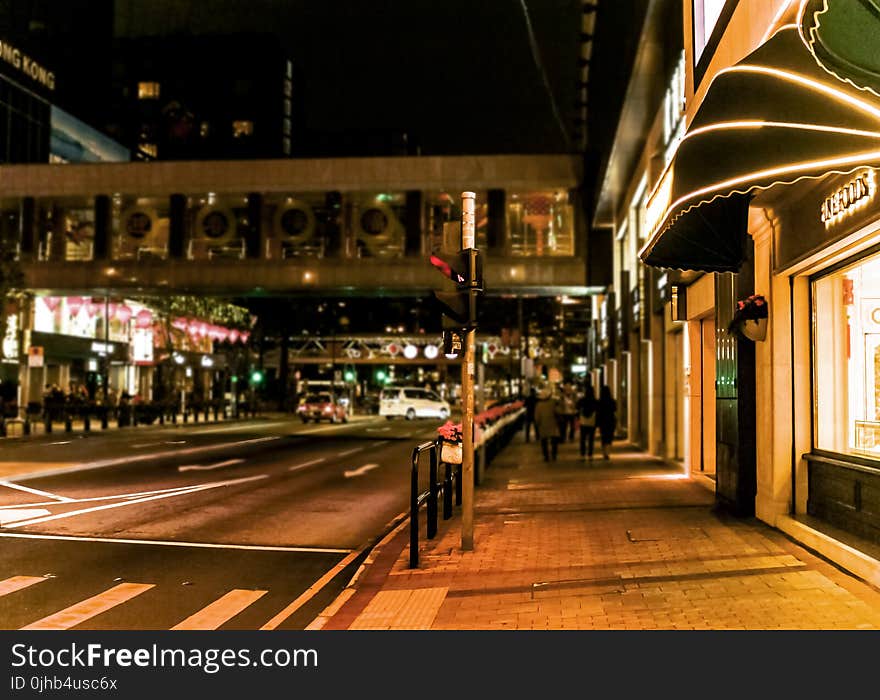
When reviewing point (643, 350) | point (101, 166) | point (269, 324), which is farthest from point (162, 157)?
point (643, 350)

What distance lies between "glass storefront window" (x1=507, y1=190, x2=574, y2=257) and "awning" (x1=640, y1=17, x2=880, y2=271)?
91.4ft

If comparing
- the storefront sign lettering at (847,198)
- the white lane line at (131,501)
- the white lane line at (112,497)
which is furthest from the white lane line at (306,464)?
the storefront sign lettering at (847,198)

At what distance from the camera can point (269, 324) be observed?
243ft

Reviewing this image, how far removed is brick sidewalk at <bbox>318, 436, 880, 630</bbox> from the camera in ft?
22.8

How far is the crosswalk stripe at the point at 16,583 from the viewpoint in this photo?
8.19 m

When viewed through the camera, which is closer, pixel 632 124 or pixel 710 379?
pixel 710 379

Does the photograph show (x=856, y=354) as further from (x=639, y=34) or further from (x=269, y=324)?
(x=269, y=324)

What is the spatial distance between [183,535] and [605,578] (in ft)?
18.4

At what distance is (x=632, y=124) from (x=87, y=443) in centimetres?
1859

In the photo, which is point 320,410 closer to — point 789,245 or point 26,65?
point 26,65

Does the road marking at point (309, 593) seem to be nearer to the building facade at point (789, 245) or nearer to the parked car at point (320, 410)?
the building facade at point (789, 245)

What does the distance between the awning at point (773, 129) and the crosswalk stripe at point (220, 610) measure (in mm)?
5078

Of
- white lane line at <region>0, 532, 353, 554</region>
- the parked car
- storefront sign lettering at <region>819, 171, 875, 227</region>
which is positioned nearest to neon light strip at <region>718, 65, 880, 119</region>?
storefront sign lettering at <region>819, 171, 875, 227</region>

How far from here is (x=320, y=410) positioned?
5197 cm
